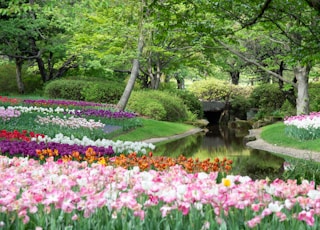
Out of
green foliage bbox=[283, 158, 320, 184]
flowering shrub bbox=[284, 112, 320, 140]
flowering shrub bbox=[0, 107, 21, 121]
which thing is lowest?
flowering shrub bbox=[284, 112, 320, 140]

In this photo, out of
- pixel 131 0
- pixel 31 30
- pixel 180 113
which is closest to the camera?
pixel 131 0

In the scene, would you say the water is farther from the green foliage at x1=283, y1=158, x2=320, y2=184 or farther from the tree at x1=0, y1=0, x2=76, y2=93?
the tree at x1=0, y1=0, x2=76, y2=93

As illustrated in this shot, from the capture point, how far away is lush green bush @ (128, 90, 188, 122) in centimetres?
2411

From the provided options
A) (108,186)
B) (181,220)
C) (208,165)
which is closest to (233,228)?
(181,220)

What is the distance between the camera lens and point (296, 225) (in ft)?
10.3

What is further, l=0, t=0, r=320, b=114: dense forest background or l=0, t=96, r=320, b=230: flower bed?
l=0, t=0, r=320, b=114: dense forest background

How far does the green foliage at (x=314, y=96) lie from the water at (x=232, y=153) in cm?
607

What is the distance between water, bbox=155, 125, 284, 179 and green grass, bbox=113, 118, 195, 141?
74cm

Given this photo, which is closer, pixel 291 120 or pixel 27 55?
pixel 291 120

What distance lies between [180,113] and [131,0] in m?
11.5

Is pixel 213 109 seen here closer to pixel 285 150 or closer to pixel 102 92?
pixel 102 92

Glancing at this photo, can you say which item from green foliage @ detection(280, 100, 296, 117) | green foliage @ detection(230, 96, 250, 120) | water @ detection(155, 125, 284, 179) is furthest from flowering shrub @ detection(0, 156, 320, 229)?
green foliage @ detection(230, 96, 250, 120)

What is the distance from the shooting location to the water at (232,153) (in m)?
12.1

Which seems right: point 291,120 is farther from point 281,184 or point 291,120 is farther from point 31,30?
point 31,30
